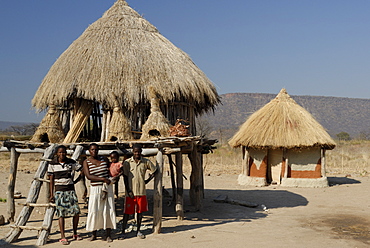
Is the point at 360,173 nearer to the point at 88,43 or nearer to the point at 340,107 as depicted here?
Result: the point at 88,43

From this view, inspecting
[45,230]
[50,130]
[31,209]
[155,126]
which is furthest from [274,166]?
[45,230]

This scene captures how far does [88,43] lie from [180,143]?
4008 millimetres

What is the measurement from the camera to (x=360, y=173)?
64.5 feet

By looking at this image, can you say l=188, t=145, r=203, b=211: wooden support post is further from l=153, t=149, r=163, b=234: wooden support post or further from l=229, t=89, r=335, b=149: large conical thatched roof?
l=229, t=89, r=335, b=149: large conical thatched roof

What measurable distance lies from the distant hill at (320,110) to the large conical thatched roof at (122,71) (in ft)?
185

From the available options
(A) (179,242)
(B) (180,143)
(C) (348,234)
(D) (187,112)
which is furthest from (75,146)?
(C) (348,234)

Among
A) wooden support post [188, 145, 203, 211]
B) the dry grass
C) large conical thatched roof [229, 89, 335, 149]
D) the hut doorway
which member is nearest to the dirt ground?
wooden support post [188, 145, 203, 211]

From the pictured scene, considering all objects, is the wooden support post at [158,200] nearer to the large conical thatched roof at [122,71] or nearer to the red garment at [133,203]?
the red garment at [133,203]

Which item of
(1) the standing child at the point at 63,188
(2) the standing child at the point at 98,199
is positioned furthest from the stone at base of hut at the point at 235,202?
(1) the standing child at the point at 63,188

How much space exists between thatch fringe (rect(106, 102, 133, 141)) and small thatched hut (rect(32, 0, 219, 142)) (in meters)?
0.03

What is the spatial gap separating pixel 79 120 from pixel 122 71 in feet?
5.31

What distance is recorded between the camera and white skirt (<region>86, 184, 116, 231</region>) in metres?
6.88

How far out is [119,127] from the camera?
890 centimetres

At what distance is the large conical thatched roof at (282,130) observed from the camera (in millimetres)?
15188
